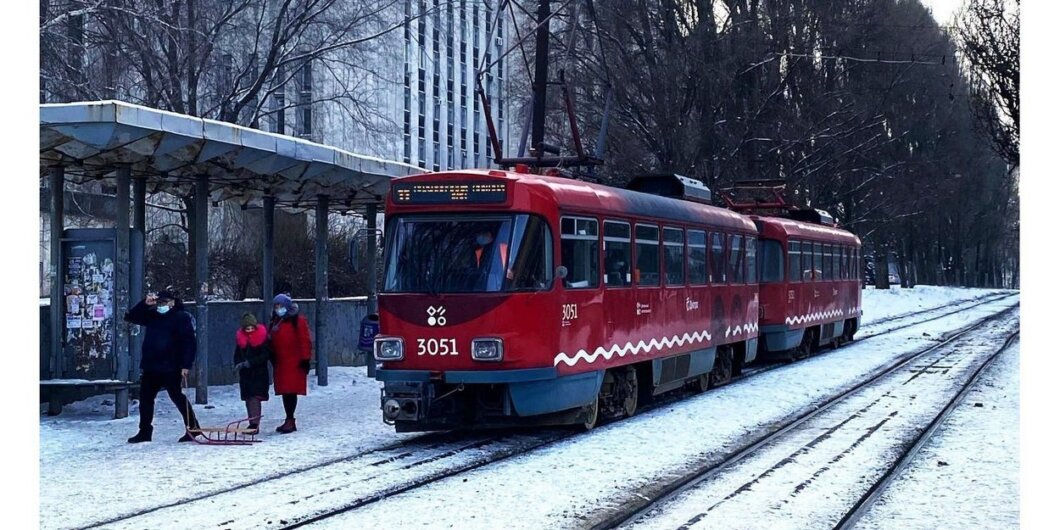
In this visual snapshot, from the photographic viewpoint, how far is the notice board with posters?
51.1 ft

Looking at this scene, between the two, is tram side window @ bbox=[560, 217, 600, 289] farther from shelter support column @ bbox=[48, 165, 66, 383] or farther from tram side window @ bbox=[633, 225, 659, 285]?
shelter support column @ bbox=[48, 165, 66, 383]

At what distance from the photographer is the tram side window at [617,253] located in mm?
14695

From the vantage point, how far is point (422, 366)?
13.0 metres

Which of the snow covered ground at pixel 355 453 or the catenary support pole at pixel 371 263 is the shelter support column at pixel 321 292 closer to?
the snow covered ground at pixel 355 453

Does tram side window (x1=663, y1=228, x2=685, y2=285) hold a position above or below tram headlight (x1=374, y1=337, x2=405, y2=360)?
above

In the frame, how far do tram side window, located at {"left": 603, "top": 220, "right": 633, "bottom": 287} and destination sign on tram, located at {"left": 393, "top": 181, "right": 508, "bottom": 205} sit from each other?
1965 millimetres

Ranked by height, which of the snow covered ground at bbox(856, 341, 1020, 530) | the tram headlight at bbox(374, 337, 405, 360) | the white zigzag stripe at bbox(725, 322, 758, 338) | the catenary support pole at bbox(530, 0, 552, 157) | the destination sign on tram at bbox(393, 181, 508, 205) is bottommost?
the snow covered ground at bbox(856, 341, 1020, 530)

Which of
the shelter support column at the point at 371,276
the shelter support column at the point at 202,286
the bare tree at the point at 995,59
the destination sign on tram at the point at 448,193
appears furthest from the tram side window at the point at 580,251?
the bare tree at the point at 995,59

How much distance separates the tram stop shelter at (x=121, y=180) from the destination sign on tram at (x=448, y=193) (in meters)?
2.61

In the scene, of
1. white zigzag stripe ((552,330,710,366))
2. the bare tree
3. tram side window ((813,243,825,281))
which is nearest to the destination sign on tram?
white zigzag stripe ((552,330,710,366))
